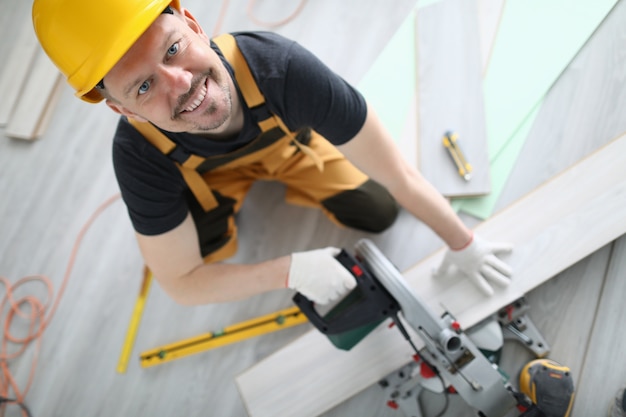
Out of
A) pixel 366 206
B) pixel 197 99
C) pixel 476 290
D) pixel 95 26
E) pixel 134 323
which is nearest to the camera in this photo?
pixel 95 26

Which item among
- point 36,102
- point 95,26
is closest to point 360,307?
point 95,26

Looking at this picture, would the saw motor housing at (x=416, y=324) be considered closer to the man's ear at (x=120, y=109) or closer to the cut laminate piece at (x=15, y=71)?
the man's ear at (x=120, y=109)

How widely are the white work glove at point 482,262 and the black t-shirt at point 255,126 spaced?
2.08 feet

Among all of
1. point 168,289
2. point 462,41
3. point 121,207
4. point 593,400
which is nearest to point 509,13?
point 462,41

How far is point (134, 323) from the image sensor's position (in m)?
2.03

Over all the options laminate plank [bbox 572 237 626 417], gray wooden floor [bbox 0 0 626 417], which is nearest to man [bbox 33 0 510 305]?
gray wooden floor [bbox 0 0 626 417]

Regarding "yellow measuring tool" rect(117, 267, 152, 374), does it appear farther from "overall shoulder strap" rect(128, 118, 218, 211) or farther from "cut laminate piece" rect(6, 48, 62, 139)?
"cut laminate piece" rect(6, 48, 62, 139)

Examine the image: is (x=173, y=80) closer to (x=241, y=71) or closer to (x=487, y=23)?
(x=241, y=71)

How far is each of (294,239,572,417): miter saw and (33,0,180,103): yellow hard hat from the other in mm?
911

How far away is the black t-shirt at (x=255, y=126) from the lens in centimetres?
125

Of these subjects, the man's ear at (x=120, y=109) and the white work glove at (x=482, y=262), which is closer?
the man's ear at (x=120, y=109)

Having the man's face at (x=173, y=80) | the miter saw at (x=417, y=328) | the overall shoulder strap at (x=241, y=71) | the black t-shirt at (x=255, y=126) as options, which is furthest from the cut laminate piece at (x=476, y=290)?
the man's face at (x=173, y=80)

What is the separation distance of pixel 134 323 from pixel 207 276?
0.72 meters

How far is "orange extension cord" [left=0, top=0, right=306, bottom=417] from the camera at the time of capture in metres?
2.05
